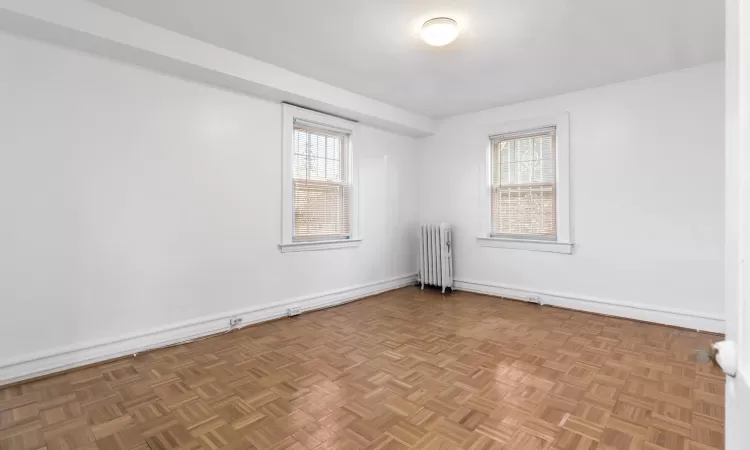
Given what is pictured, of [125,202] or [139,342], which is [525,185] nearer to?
[125,202]

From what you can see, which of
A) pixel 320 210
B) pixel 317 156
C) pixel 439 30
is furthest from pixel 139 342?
pixel 439 30

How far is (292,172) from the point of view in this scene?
4.12 meters

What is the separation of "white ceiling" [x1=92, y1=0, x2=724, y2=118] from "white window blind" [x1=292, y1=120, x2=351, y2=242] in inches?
28.8

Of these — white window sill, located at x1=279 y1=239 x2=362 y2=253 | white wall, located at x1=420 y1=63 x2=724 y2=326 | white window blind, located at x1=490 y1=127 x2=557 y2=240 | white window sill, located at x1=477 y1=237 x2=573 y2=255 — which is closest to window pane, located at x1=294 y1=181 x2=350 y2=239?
white window sill, located at x1=279 y1=239 x2=362 y2=253

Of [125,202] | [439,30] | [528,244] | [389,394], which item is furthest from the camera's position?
[528,244]

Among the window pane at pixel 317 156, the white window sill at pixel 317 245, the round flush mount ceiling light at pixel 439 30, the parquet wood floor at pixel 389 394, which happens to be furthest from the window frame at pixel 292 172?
the round flush mount ceiling light at pixel 439 30

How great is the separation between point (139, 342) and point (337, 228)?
2.46 m

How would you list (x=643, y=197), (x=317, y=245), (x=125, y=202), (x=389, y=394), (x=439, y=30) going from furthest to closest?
(x=317, y=245) → (x=643, y=197) → (x=125, y=202) → (x=439, y=30) → (x=389, y=394)

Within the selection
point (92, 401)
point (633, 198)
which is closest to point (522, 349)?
point (633, 198)

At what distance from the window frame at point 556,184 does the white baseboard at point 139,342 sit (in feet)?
8.07

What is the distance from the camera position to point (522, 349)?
121 inches

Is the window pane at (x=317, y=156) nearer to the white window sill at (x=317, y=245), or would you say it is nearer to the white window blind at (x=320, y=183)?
the white window blind at (x=320, y=183)

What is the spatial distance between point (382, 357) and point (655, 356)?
7.20 ft

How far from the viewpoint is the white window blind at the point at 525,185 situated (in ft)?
15.1
